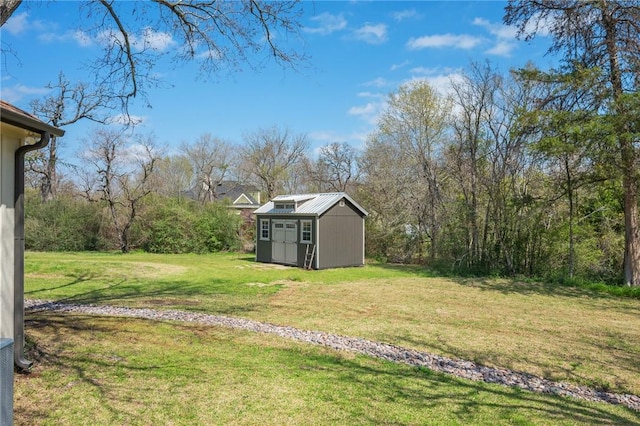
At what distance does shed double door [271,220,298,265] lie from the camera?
17156mm

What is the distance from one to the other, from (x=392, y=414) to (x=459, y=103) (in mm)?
14434

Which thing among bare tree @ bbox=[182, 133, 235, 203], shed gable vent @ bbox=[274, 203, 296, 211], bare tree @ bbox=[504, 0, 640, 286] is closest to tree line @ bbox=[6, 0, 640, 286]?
bare tree @ bbox=[504, 0, 640, 286]

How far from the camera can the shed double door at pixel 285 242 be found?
56.3 feet

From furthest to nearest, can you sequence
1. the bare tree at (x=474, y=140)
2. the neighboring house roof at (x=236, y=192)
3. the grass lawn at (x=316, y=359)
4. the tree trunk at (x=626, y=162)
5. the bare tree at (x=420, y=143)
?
the neighboring house roof at (x=236, y=192) < the bare tree at (x=420, y=143) < the bare tree at (x=474, y=140) < the tree trunk at (x=626, y=162) < the grass lawn at (x=316, y=359)

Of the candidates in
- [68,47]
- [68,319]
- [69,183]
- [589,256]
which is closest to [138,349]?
[68,319]

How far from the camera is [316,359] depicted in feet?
17.5

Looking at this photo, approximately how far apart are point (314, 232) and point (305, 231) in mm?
502

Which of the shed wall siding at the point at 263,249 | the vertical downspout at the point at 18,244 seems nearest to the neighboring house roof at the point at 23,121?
the vertical downspout at the point at 18,244

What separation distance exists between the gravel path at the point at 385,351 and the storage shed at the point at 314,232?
9.06 m

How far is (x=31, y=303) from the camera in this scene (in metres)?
8.28

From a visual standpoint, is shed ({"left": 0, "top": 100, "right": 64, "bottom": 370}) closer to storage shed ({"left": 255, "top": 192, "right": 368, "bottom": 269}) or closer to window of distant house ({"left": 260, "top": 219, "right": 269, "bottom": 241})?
storage shed ({"left": 255, "top": 192, "right": 368, "bottom": 269})

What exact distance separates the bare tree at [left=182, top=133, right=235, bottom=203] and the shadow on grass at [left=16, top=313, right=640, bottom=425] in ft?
107

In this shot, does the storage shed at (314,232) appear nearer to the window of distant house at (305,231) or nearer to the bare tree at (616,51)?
the window of distant house at (305,231)

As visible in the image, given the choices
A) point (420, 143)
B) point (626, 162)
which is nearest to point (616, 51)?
point (626, 162)
